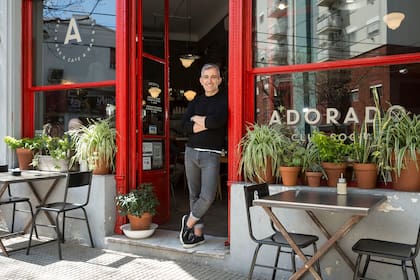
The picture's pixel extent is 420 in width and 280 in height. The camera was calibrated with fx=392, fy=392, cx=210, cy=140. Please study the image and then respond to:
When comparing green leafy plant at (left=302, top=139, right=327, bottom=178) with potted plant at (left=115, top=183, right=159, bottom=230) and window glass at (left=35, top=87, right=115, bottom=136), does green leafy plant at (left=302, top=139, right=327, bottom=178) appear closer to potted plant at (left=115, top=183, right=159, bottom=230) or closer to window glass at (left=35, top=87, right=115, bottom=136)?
potted plant at (left=115, top=183, right=159, bottom=230)

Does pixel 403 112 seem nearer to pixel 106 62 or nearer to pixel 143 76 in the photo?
pixel 143 76

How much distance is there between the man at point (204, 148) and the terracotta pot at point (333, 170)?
3.35 feet

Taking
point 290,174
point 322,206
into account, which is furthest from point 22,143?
point 322,206

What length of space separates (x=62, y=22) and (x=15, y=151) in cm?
182

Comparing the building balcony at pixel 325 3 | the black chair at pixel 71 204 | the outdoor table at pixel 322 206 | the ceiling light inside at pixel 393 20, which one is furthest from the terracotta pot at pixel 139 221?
the ceiling light inside at pixel 393 20

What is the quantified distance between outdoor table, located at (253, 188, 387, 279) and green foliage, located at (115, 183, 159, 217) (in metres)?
1.65

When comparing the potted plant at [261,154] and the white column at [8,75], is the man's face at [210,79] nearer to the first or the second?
the potted plant at [261,154]

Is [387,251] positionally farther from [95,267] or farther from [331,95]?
[95,267]

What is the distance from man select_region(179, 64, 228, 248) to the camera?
12.3ft

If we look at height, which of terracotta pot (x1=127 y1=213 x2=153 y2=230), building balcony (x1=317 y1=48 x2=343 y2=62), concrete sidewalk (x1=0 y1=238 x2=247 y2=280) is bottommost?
concrete sidewalk (x1=0 y1=238 x2=247 y2=280)

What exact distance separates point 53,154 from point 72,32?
1603 millimetres

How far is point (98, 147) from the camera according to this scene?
4391mm

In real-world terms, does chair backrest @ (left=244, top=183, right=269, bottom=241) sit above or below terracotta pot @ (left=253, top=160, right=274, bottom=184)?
below

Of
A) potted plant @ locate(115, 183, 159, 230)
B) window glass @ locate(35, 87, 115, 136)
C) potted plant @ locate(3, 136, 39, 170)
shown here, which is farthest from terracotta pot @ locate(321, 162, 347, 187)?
potted plant @ locate(3, 136, 39, 170)
